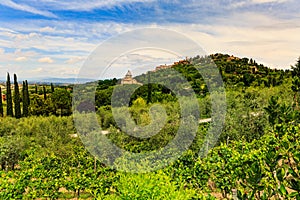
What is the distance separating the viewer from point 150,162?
417 inches

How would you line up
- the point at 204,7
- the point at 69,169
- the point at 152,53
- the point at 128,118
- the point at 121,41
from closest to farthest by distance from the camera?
1. the point at 121,41
2. the point at 152,53
3. the point at 69,169
4. the point at 128,118
5. the point at 204,7

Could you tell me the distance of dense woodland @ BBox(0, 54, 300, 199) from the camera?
5.88 m

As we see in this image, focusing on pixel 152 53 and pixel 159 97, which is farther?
pixel 159 97

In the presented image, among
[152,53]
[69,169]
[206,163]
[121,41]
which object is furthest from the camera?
[69,169]

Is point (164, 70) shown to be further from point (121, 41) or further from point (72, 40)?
point (121, 41)

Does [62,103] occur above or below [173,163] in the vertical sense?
above

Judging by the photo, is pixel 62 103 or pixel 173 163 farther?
pixel 62 103

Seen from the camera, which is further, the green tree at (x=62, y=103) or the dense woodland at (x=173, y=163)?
the green tree at (x=62, y=103)

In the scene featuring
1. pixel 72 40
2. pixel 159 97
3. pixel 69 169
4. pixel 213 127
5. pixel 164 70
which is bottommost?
pixel 69 169

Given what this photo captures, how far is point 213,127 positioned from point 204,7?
6.03m

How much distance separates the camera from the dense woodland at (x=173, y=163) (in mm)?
5879

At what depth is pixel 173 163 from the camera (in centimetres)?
1066

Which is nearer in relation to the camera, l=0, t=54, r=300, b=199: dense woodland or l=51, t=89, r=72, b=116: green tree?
l=0, t=54, r=300, b=199: dense woodland

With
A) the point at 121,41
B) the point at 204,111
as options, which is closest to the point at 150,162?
the point at 121,41
